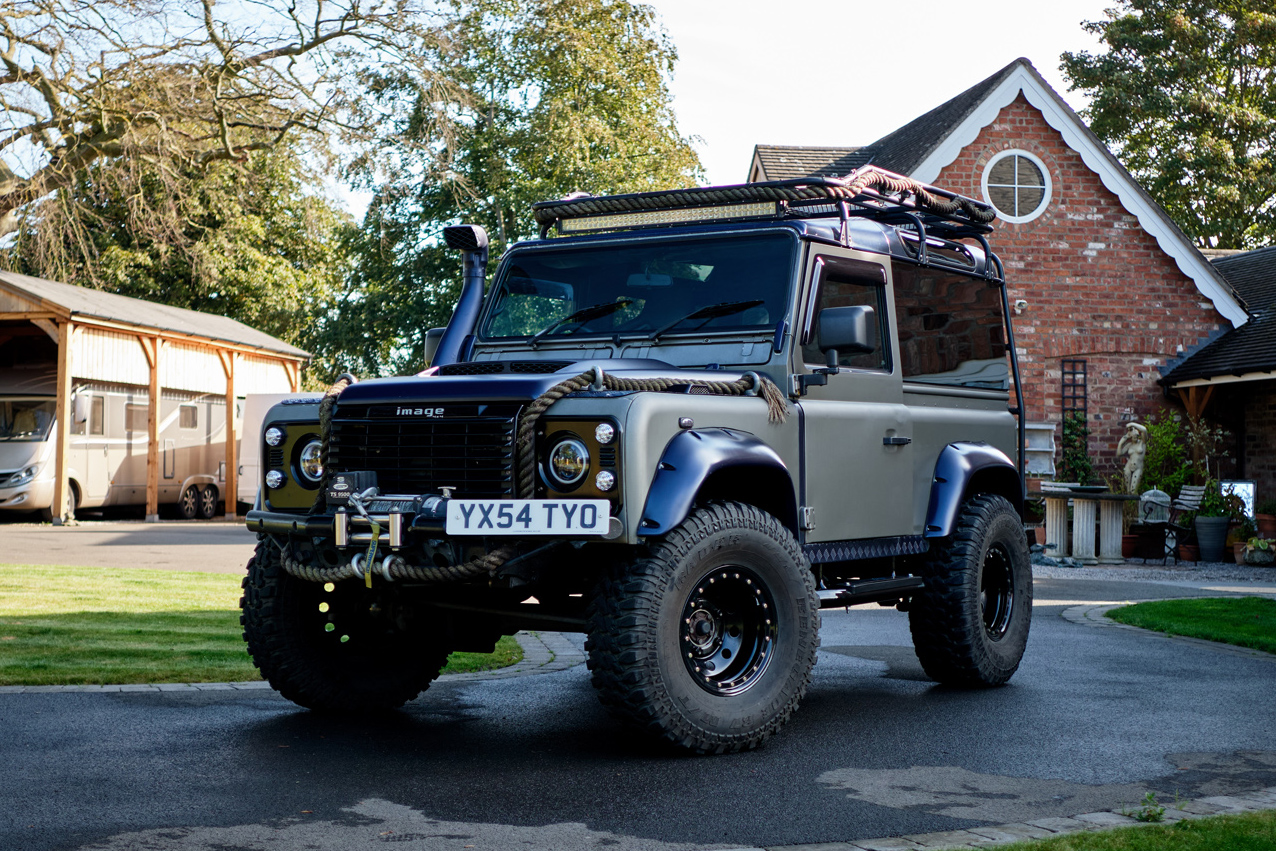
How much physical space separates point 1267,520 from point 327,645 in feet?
57.3

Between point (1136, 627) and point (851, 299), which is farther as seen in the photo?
point (1136, 627)

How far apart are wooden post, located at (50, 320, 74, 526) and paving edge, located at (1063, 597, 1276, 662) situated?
60.2 feet

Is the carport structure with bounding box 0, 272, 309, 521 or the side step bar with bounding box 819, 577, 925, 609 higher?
the carport structure with bounding box 0, 272, 309, 521

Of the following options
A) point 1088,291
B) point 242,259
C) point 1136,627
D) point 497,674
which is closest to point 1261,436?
point 1088,291

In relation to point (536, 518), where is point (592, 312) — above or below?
above

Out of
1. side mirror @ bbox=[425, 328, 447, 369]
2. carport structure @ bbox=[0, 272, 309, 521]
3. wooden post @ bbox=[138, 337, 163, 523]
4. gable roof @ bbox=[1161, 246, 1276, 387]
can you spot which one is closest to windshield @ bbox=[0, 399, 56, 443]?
carport structure @ bbox=[0, 272, 309, 521]

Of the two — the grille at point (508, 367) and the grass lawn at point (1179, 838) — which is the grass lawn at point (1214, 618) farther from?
the grille at point (508, 367)

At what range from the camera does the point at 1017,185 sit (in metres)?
23.9

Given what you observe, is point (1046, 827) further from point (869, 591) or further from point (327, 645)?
point (327, 645)

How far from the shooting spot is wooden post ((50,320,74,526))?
24875mm

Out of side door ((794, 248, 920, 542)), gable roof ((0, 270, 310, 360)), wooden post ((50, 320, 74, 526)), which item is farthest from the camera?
gable roof ((0, 270, 310, 360))

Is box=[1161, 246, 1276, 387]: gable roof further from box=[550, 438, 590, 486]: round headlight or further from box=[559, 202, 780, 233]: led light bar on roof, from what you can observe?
box=[550, 438, 590, 486]: round headlight

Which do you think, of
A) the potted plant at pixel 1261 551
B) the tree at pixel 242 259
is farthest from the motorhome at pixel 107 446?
the potted plant at pixel 1261 551

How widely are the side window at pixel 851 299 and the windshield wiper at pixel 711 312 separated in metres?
0.30
